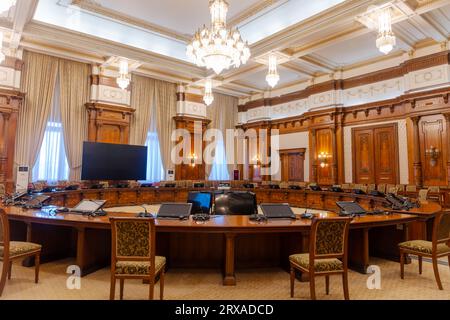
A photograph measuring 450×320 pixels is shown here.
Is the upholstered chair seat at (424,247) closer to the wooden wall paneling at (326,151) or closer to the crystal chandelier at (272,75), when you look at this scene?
the crystal chandelier at (272,75)

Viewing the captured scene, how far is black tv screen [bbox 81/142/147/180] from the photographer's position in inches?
353

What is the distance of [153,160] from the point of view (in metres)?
11.2

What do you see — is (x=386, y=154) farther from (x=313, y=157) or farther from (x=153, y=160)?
(x=153, y=160)

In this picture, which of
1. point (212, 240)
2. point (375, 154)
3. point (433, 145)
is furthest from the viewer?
point (375, 154)

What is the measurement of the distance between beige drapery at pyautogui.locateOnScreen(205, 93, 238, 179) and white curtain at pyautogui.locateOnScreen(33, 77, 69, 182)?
571cm

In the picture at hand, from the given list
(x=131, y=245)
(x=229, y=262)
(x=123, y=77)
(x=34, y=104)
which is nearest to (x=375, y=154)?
(x=229, y=262)

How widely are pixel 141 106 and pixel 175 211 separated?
26.6 feet

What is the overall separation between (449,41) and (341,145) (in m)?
4.28

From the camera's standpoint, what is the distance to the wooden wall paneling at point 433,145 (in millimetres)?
8031

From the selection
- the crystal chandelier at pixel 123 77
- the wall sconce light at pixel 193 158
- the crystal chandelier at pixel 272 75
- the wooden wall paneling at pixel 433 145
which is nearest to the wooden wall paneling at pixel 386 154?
the wooden wall paneling at pixel 433 145

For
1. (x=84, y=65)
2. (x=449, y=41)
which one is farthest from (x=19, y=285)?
(x=449, y=41)

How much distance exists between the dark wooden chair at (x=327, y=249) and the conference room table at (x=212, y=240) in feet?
1.55

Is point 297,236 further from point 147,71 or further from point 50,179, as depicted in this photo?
point 147,71

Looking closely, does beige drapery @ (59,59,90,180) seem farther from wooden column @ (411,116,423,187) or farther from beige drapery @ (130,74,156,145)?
wooden column @ (411,116,423,187)
